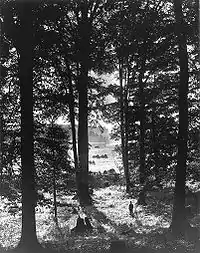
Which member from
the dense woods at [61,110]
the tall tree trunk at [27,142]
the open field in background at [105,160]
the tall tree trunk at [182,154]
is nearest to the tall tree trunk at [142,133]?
the dense woods at [61,110]

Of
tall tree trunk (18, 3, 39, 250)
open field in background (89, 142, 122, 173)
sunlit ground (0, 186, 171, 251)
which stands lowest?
sunlit ground (0, 186, 171, 251)

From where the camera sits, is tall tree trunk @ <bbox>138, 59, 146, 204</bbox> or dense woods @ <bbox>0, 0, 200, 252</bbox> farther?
tall tree trunk @ <bbox>138, 59, 146, 204</bbox>

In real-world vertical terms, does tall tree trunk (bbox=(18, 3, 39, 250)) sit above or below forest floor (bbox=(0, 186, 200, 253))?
above

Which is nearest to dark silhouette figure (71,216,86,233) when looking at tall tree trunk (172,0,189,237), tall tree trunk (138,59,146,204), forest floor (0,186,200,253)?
forest floor (0,186,200,253)

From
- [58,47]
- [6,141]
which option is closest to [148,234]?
[6,141]

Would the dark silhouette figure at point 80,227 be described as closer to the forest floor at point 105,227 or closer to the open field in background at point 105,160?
the forest floor at point 105,227

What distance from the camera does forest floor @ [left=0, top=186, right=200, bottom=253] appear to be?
11.2m

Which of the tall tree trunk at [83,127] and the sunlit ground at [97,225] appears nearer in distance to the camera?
the sunlit ground at [97,225]

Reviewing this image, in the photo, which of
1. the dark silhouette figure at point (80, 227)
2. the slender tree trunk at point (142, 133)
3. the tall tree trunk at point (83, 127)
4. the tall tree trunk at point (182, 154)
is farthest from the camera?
the tall tree trunk at point (83, 127)

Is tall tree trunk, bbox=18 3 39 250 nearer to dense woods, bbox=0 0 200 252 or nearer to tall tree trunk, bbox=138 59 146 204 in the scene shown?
dense woods, bbox=0 0 200 252

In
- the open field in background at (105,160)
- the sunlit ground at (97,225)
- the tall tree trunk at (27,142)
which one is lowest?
the sunlit ground at (97,225)

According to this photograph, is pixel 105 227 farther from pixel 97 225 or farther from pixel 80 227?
pixel 80 227

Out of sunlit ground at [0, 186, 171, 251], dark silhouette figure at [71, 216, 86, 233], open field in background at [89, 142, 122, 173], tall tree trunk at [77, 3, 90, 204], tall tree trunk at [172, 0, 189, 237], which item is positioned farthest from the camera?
open field in background at [89, 142, 122, 173]

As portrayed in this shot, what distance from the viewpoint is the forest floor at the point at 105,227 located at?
11.2 m
